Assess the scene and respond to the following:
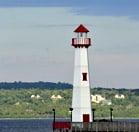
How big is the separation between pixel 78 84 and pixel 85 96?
1.57 metres

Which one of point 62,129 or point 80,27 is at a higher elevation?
point 80,27

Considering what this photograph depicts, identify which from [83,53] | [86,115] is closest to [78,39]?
[83,53]

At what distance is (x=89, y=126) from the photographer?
94812 millimetres

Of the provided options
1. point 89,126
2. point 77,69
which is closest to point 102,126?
point 89,126

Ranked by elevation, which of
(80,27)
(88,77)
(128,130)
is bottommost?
(128,130)

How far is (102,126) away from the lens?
9494 centimetres

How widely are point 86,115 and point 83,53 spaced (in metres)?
7.01

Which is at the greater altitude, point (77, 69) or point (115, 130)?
point (77, 69)

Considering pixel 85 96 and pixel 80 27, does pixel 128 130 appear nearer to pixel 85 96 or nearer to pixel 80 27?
pixel 85 96

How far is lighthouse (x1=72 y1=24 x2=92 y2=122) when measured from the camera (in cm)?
9738

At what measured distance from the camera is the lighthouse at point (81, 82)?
97375mm

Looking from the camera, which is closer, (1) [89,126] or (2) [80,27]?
(1) [89,126]

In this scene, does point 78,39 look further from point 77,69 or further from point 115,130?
point 115,130

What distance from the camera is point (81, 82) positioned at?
97.8 metres
